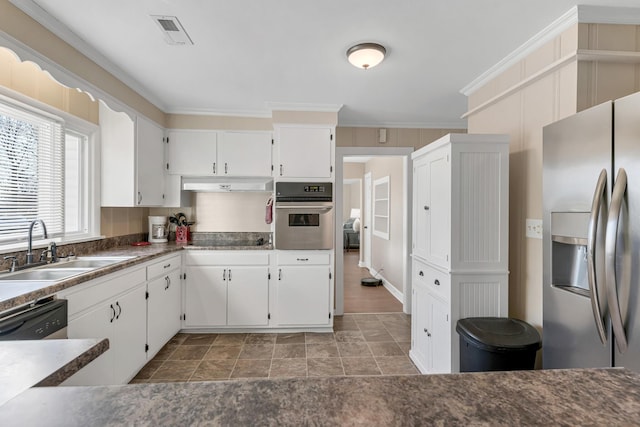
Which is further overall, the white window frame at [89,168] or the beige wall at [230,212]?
the beige wall at [230,212]

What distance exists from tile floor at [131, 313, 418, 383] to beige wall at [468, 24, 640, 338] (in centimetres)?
123

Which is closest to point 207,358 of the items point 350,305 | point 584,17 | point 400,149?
point 350,305

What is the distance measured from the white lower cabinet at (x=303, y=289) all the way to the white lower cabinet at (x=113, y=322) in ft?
4.23

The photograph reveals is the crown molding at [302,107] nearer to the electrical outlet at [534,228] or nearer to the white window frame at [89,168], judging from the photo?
the white window frame at [89,168]

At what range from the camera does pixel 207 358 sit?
2.76m

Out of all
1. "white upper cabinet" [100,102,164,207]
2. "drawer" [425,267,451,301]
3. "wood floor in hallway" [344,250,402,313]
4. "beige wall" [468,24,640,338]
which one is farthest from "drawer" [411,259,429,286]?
"white upper cabinet" [100,102,164,207]

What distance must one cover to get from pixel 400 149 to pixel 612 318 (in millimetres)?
3018

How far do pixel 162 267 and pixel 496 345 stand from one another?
8.80ft

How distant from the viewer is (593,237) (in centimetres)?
126

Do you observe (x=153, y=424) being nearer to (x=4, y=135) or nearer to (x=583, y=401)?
(x=583, y=401)

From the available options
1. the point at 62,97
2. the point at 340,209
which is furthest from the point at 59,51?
the point at 340,209

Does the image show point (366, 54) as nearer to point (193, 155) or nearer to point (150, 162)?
point (193, 155)

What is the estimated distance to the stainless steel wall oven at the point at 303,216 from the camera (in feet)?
10.8

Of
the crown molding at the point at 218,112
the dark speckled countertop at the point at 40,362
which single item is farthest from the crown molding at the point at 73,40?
the dark speckled countertop at the point at 40,362
